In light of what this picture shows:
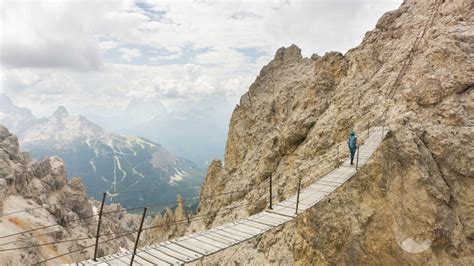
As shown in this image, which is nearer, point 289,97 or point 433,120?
point 433,120

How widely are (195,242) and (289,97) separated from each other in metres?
42.6

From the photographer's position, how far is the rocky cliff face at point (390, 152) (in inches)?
715

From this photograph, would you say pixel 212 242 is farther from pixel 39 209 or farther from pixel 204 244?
pixel 39 209

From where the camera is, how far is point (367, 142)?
24.2 meters

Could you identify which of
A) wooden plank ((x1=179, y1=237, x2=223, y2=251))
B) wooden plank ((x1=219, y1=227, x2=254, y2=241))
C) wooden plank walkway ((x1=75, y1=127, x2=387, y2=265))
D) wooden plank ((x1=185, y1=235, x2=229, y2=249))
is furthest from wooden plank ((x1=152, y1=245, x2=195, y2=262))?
wooden plank ((x1=219, y1=227, x2=254, y2=241))

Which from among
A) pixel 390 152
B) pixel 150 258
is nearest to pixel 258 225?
pixel 150 258

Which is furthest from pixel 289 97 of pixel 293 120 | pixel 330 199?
pixel 330 199

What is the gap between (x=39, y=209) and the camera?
68.6m

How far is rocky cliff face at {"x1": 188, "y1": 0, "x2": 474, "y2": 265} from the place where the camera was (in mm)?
18156

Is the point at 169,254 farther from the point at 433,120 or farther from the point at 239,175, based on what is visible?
the point at 239,175

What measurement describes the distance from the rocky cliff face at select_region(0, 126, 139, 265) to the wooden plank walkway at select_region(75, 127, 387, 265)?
139ft

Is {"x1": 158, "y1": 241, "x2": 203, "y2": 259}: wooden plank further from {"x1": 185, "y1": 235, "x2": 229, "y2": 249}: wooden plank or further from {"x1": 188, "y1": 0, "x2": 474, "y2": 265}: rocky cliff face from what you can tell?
{"x1": 188, "y1": 0, "x2": 474, "y2": 265}: rocky cliff face

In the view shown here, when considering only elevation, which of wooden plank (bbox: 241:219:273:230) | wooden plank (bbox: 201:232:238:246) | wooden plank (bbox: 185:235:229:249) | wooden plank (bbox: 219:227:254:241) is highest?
wooden plank (bbox: 241:219:273:230)

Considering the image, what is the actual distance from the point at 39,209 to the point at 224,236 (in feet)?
225
